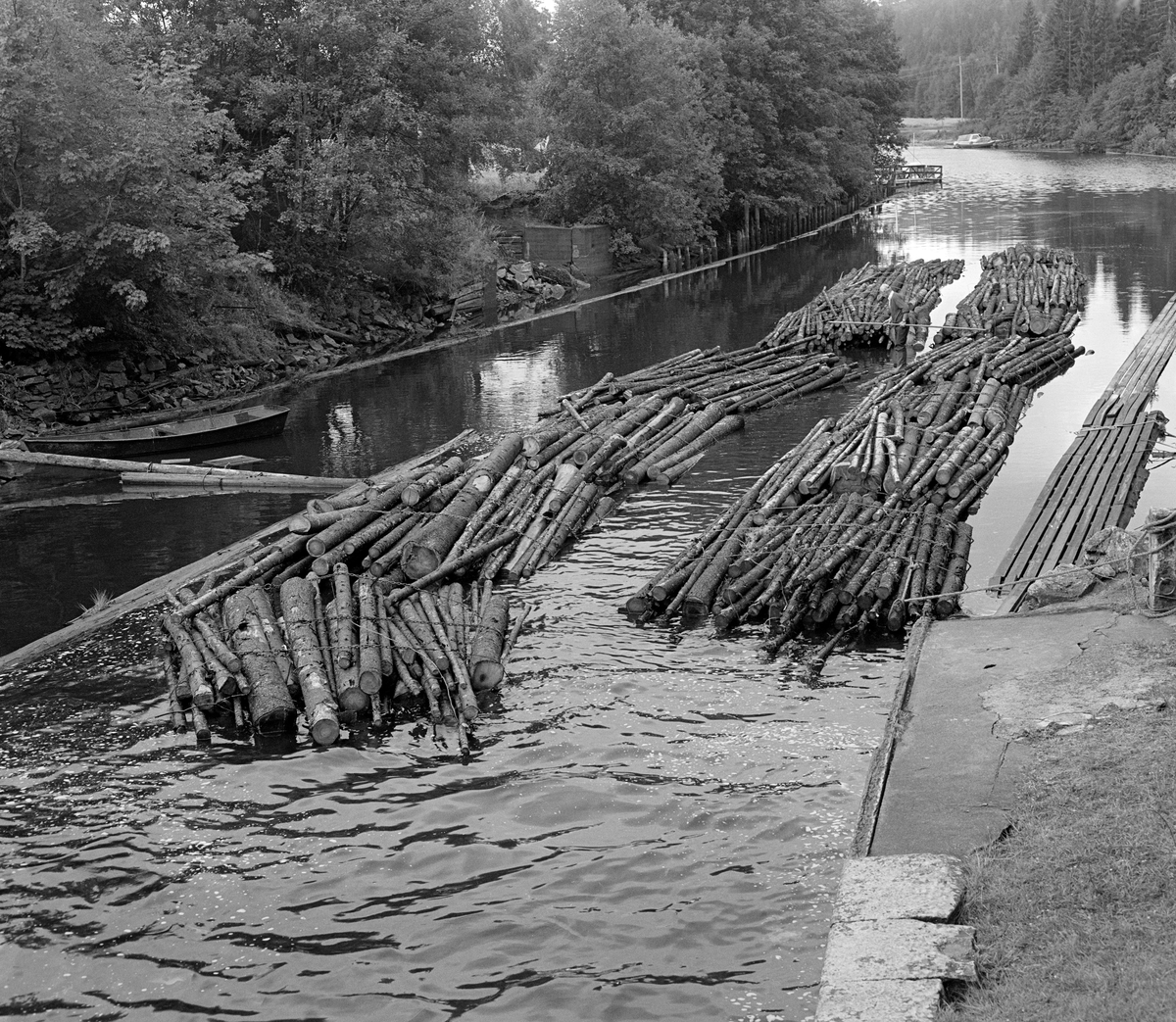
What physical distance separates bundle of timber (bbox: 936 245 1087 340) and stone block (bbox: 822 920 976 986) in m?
31.6

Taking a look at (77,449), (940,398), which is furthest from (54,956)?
(940,398)

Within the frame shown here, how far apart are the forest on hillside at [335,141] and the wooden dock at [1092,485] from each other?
2164 centimetres

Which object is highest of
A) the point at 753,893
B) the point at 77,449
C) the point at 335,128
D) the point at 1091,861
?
the point at 335,128

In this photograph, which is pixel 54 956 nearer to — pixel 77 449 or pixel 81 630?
pixel 81 630

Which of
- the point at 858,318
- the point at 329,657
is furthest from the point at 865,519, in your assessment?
the point at 858,318

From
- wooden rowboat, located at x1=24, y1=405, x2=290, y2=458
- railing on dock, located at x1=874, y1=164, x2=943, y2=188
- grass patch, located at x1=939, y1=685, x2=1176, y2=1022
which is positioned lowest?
grass patch, located at x1=939, y1=685, x2=1176, y2=1022

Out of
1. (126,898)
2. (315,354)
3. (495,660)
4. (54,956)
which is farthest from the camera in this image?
(315,354)

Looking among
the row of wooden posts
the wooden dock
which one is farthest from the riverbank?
the wooden dock

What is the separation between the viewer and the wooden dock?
19.0 meters

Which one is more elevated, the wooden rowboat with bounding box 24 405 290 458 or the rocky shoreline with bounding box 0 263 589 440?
the rocky shoreline with bounding box 0 263 589 440

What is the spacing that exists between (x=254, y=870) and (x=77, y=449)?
58.6ft

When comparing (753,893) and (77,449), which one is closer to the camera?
(753,893)

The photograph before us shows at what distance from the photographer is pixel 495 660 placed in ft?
52.7

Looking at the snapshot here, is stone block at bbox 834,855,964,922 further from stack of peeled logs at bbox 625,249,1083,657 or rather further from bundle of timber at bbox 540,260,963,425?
bundle of timber at bbox 540,260,963,425
